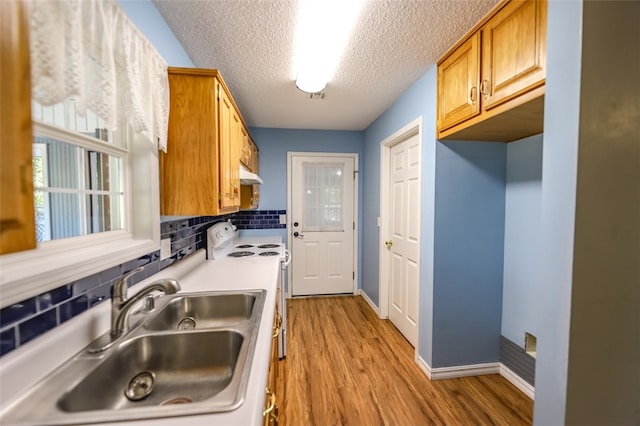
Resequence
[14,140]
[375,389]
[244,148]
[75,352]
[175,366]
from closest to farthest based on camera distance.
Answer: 1. [14,140]
2. [75,352]
3. [175,366]
4. [375,389]
5. [244,148]

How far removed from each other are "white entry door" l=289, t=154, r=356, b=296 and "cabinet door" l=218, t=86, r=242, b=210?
5.38ft

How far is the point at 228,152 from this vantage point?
165 cm

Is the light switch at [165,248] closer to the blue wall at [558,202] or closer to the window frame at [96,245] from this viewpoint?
the window frame at [96,245]

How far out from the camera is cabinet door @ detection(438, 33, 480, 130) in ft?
4.93

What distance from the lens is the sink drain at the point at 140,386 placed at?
0.84 meters

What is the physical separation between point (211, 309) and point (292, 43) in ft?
5.36

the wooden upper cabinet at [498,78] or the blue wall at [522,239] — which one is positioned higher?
the wooden upper cabinet at [498,78]

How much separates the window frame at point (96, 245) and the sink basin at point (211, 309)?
0.32 meters

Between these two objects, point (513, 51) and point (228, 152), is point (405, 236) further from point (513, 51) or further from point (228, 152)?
point (228, 152)

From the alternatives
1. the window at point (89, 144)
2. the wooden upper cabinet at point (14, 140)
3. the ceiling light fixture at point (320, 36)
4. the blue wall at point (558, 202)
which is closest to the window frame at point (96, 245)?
the window at point (89, 144)

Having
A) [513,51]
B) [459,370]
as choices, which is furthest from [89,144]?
[459,370]

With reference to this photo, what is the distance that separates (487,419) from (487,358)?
0.54 meters

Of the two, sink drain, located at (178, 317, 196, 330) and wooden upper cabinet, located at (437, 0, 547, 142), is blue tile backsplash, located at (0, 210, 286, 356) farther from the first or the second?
wooden upper cabinet, located at (437, 0, 547, 142)

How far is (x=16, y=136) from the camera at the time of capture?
425mm
